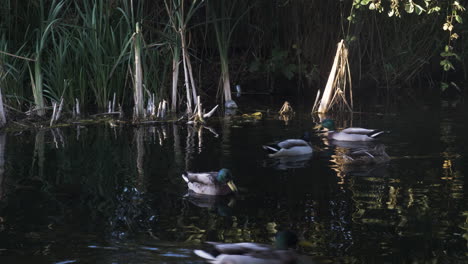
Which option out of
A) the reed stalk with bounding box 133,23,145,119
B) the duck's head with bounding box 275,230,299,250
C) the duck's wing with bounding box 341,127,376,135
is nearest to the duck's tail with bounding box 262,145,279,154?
the duck's wing with bounding box 341,127,376,135

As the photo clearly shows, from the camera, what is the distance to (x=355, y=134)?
39.8 ft

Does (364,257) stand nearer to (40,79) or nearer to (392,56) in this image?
(40,79)

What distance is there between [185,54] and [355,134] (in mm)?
3524

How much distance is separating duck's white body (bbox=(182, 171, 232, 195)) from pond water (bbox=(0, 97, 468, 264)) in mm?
151

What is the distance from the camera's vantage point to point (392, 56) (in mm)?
19156

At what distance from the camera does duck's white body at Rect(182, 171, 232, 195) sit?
838 cm

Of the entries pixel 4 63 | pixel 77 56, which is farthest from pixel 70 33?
pixel 4 63

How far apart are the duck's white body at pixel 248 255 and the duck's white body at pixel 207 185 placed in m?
2.61

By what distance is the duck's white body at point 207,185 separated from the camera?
27.5ft

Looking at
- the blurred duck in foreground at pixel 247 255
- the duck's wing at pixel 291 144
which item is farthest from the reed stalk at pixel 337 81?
the blurred duck in foreground at pixel 247 255

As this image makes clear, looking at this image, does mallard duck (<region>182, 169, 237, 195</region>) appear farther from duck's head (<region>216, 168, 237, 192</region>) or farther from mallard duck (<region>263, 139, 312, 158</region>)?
mallard duck (<region>263, 139, 312, 158</region>)

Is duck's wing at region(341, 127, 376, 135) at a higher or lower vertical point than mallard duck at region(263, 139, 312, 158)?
higher

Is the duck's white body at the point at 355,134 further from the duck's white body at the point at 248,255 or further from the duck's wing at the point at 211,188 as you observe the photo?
the duck's white body at the point at 248,255

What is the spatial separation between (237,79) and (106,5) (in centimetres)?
608
